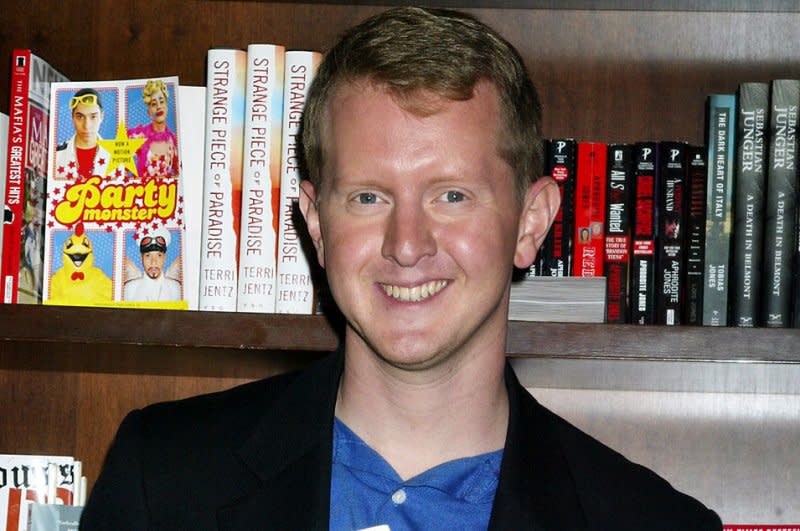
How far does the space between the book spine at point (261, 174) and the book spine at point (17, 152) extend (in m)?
0.29

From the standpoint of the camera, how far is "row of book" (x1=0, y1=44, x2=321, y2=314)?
1.63m

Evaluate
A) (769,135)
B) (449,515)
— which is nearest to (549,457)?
(449,515)

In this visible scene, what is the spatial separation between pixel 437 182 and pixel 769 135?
0.53 meters

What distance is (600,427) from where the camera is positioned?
1.89 meters

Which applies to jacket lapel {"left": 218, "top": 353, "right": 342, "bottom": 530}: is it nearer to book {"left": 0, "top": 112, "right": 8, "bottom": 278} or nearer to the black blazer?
the black blazer

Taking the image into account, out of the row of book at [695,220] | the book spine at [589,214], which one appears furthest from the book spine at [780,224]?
the book spine at [589,214]

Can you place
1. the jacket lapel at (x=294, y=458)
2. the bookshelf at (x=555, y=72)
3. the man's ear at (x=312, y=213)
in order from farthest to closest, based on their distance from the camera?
the bookshelf at (x=555, y=72) → the man's ear at (x=312, y=213) → the jacket lapel at (x=294, y=458)

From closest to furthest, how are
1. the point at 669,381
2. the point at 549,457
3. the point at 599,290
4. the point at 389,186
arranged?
1. the point at 389,186
2. the point at 549,457
3. the point at 599,290
4. the point at 669,381

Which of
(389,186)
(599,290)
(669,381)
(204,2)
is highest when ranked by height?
(204,2)

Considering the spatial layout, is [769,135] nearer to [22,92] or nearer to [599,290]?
[599,290]

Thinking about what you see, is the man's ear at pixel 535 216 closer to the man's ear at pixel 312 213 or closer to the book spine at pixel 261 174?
the man's ear at pixel 312 213

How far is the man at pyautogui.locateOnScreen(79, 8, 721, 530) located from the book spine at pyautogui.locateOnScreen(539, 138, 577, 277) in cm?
17

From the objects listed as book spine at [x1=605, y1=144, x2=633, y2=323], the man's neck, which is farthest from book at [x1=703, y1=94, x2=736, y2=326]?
the man's neck

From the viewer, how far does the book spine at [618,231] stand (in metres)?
1.66
